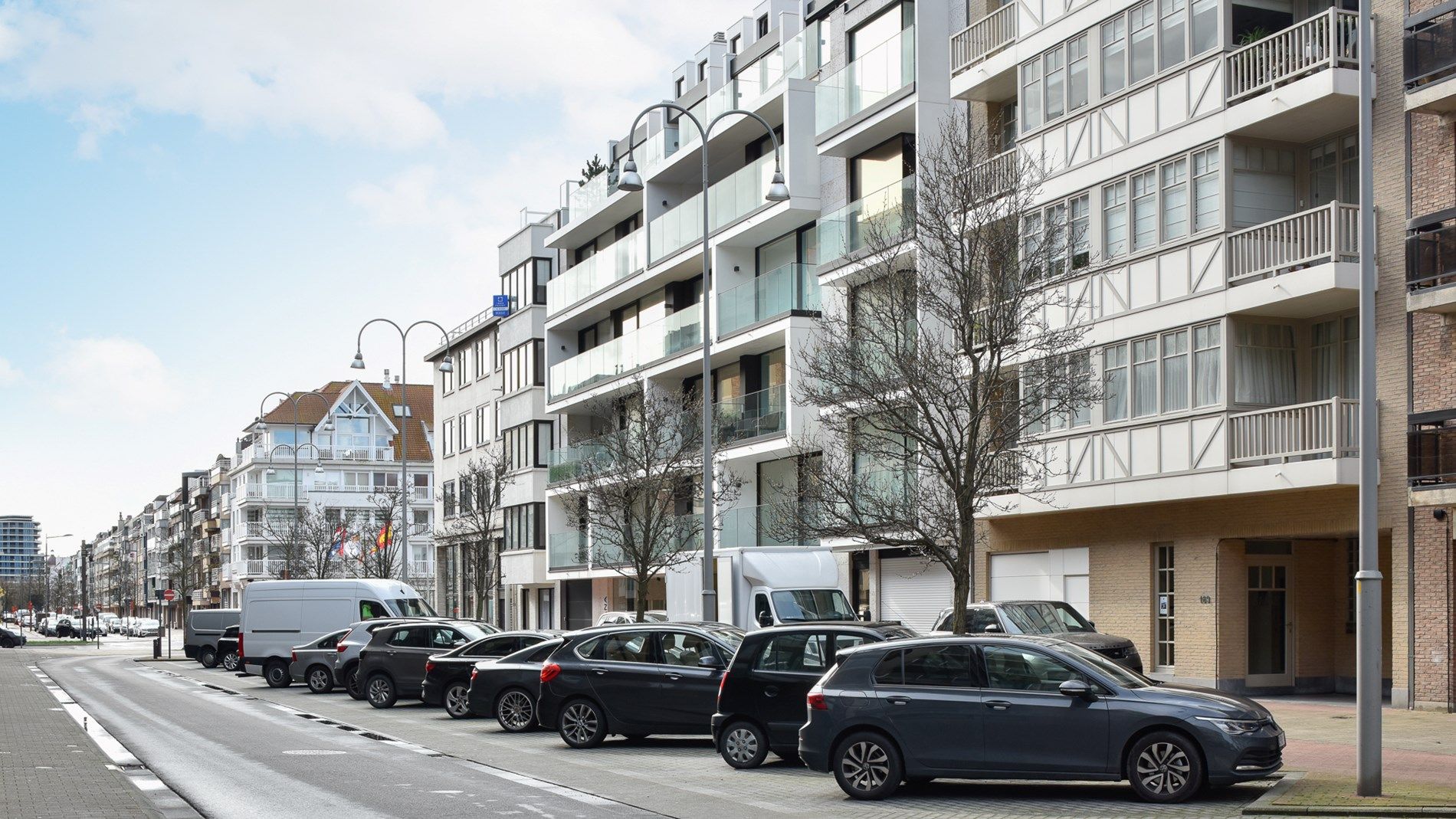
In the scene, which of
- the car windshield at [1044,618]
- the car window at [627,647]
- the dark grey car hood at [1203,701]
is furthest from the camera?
the car windshield at [1044,618]

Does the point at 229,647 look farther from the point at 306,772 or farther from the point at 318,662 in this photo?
the point at 306,772

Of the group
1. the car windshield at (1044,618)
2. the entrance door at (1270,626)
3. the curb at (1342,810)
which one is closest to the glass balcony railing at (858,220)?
the car windshield at (1044,618)

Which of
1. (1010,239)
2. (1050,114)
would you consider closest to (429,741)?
(1010,239)

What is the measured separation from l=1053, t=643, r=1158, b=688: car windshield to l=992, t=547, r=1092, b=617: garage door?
16.3 metres

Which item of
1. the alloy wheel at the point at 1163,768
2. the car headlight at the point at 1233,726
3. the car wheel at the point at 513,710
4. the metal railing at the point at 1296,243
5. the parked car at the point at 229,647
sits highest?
the metal railing at the point at 1296,243

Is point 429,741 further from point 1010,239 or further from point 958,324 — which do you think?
point 1010,239

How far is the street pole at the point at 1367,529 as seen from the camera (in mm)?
13703

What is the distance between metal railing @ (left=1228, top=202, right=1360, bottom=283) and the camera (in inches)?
977

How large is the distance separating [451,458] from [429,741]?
162 ft

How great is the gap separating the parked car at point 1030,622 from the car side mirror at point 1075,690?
10369 mm

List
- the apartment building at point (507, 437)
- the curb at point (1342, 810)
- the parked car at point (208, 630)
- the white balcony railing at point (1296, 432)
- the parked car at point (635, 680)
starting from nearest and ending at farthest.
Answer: the curb at point (1342, 810), the parked car at point (635, 680), the white balcony railing at point (1296, 432), the parked car at point (208, 630), the apartment building at point (507, 437)

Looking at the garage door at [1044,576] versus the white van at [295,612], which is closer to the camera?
the garage door at [1044,576]

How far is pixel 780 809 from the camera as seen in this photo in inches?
561

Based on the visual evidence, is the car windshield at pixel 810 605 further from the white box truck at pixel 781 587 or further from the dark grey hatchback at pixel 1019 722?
the dark grey hatchback at pixel 1019 722
